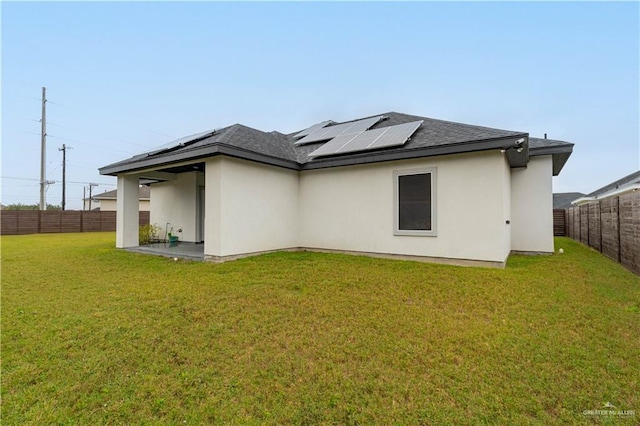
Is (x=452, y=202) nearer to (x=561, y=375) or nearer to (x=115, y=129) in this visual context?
(x=561, y=375)

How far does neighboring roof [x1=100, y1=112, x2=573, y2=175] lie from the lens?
21.2ft

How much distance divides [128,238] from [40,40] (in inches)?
344

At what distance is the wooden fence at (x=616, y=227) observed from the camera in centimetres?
623

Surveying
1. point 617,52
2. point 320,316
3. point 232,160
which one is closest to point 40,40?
point 232,160

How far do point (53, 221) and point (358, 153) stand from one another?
20610 mm

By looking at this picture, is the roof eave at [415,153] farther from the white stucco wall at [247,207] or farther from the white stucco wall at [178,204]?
the white stucco wall at [178,204]

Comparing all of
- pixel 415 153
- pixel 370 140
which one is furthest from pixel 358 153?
pixel 415 153

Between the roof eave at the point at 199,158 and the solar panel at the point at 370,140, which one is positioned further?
the solar panel at the point at 370,140

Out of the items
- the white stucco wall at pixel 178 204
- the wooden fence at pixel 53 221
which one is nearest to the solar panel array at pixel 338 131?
the white stucco wall at pixel 178 204

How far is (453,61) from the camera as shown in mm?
11781

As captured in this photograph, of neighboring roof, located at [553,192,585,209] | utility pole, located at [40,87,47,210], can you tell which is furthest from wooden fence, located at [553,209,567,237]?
utility pole, located at [40,87,47,210]

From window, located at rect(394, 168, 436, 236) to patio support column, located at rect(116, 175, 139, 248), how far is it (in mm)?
8719

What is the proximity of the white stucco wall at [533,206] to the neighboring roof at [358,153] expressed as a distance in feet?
1.76

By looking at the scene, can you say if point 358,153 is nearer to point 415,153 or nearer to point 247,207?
point 415,153
